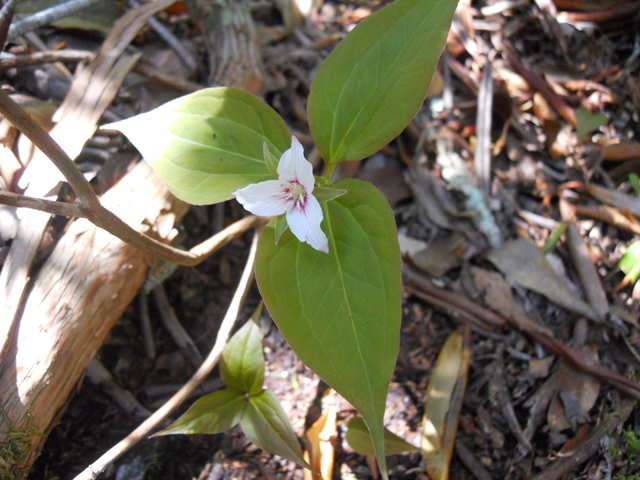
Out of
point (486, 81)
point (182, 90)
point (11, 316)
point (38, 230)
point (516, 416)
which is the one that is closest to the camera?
point (11, 316)

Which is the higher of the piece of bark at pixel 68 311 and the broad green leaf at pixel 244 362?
the piece of bark at pixel 68 311

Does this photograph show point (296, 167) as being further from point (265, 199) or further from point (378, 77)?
point (378, 77)

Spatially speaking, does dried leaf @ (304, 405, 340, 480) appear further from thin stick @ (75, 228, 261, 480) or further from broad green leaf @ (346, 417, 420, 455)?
thin stick @ (75, 228, 261, 480)

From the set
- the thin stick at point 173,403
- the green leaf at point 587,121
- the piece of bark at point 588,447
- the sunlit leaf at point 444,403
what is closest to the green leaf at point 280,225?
the thin stick at point 173,403

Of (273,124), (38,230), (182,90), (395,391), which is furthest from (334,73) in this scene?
(395,391)

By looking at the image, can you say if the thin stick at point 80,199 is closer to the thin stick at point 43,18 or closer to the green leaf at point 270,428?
the green leaf at point 270,428

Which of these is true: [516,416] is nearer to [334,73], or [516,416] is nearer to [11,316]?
[334,73]

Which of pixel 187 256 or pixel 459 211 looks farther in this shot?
pixel 459 211
